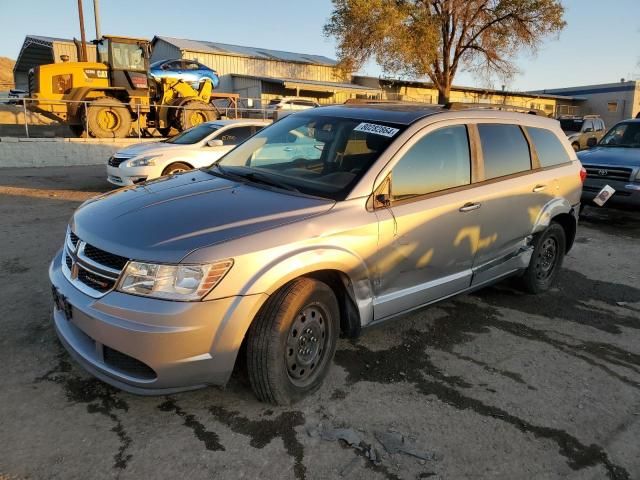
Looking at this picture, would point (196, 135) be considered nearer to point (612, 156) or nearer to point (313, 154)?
point (313, 154)

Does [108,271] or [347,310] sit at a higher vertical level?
[108,271]

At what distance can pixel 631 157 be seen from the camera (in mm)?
8289

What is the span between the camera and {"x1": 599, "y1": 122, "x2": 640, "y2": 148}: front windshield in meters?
9.15

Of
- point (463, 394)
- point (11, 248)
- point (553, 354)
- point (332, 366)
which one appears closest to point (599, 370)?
point (553, 354)

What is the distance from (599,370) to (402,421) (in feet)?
5.52

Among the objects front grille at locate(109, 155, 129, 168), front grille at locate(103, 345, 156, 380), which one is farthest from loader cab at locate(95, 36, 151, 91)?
front grille at locate(103, 345, 156, 380)

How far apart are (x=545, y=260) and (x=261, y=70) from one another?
3534 centimetres

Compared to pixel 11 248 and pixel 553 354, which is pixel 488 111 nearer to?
pixel 553 354

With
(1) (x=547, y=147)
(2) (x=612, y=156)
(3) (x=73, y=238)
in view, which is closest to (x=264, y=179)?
(3) (x=73, y=238)

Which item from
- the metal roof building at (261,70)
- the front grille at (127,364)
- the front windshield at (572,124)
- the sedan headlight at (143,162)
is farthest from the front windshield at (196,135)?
the metal roof building at (261,70)

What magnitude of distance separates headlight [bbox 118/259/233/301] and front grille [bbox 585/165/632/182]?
771 centimetres

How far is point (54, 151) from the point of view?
1501 centimetres

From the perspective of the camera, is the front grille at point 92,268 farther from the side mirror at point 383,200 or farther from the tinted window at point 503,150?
the tinted window at point 503,150

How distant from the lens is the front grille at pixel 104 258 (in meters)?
2.56
